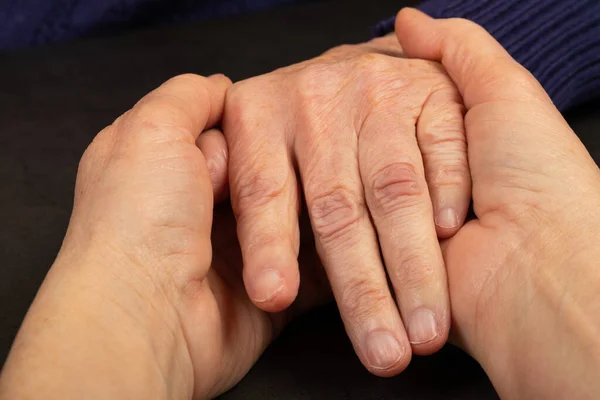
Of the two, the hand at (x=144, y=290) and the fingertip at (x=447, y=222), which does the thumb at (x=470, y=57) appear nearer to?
the fingertip at (x=447, y=222)

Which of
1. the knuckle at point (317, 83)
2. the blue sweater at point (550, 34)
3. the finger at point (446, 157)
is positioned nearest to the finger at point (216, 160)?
the knuckle at point (317, 83)

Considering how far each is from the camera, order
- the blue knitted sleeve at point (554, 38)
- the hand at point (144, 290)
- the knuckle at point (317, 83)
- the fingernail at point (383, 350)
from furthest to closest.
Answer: the blue knitted sleeve at point (554, 38), the knuckle at point (317, 83), the fingernail at point (383, 350), the hand at point (144, 290)

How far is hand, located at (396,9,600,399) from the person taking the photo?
556 millimetres

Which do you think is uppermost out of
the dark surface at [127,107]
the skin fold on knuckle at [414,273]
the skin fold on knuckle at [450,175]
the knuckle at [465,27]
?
the knuckle at [465,27]

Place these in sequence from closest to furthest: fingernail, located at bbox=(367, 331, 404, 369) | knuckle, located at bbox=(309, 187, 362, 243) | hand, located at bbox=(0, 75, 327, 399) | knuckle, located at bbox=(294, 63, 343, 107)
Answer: hand, located at bbox=(0, 75, 327, 399)
fingernail, located at bbox=(367, 331, 404, 369)
knuckle, located at bbox=(309, 187, 362, 243)
knuckle, located at bbox=(294, 63, 343, 107)

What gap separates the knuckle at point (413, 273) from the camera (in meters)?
0.67

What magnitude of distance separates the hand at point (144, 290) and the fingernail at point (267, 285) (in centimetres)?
5

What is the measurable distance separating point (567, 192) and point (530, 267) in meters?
0.09

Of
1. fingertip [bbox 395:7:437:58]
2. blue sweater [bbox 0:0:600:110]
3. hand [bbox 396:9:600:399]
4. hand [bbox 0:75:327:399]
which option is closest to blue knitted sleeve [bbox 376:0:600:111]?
blue sweater [bbox 0:0:600:110]

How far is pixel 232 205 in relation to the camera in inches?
30.5

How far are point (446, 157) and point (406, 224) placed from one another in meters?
0.11

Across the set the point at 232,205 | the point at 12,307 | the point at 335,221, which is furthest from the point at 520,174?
the point at 12,307

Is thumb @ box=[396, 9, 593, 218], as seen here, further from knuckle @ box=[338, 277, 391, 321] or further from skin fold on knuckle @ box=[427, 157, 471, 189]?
knuckle @ box=[338, 277, 391, 321]

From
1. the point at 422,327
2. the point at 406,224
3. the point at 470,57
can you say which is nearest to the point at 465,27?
the point at 470,57
